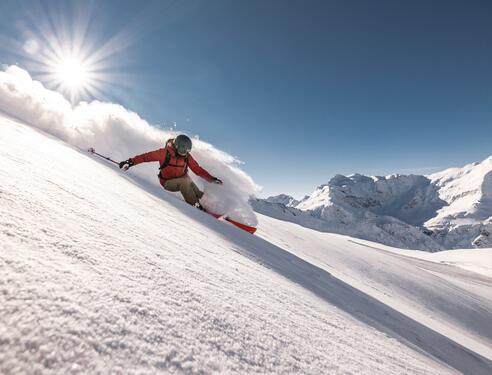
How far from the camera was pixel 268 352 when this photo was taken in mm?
1158

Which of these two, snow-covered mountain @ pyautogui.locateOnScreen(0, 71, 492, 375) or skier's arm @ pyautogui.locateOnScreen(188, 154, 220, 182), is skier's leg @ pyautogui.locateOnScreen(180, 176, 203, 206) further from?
snow-covered mountain @ pyautogui.locateOnScreen(0, 71, 492, 375)

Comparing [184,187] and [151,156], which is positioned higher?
[151,156]

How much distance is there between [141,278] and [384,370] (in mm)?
1679

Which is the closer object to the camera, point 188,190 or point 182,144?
point 182,144

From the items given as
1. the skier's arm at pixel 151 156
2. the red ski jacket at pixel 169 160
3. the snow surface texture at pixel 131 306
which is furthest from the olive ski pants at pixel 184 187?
the snow surface texture at pixel 131 306

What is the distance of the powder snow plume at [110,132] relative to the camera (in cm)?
760

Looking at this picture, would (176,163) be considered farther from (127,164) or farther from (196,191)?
(127,164)

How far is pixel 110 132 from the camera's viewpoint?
30.9ft

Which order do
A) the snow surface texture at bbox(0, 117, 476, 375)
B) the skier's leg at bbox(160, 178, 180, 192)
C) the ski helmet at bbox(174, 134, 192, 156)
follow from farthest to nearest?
the skier's leg at bbox(160, 178, 180, 192)
the ski helmet at bbox(174, 134, 192, 156)
the snow surface texture at bbox(0, 117, 476, 375)

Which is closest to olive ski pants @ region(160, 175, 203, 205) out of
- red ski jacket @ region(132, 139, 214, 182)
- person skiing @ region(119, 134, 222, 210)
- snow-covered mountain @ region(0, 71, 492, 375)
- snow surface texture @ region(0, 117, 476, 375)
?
person skiing @ region(119, 134, 222, 210)

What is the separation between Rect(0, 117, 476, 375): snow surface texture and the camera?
0.69m

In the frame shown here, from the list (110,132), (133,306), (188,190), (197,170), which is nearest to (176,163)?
(197,170)

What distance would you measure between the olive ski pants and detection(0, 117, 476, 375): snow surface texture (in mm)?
4664

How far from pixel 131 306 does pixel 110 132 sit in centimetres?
981
